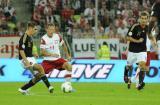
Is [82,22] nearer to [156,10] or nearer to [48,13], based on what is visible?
[48,13]

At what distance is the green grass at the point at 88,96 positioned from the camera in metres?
15.6

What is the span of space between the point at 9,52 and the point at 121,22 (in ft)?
18.5

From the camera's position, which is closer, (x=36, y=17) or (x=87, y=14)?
(x=36, y=17)

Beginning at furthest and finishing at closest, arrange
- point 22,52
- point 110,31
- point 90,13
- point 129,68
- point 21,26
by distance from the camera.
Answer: point 90,13 → point 110,31 → point 21,26 → point 129,68 → point 22,52

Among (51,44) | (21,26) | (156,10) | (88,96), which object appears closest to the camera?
(88,96)

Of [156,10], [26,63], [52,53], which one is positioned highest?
[156,10]

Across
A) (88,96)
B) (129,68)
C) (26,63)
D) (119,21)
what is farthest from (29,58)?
(119,21)

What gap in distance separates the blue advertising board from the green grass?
2681 mm

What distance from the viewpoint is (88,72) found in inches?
969

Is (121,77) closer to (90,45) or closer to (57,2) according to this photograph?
(90,45)

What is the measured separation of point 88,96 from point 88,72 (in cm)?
717

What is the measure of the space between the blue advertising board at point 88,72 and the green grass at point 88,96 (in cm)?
268

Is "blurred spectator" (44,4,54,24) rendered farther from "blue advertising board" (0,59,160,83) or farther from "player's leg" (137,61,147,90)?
"player's leg" (137,61,147,90)

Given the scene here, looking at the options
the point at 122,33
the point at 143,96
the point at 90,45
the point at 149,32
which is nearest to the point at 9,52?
the point at 90,45
